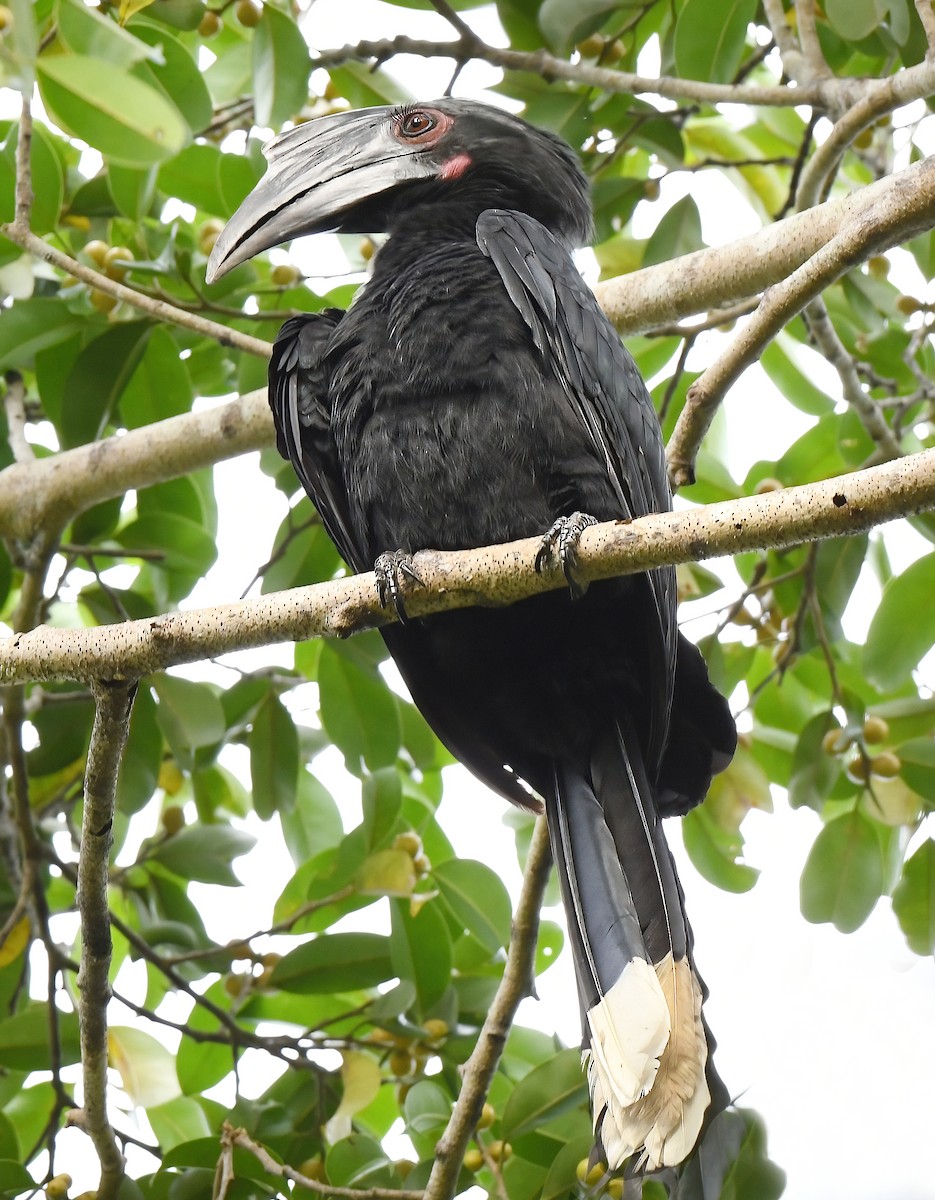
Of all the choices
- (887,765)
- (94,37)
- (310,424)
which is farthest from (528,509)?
(94,37)

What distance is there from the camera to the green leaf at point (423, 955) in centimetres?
259

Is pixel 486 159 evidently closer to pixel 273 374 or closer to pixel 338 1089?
pixel 273 374

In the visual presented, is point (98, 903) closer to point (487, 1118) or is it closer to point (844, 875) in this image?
point (487, 1118)

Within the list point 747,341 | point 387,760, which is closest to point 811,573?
point 747,341

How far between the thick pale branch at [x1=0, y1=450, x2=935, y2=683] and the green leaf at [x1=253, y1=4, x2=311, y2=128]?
1.15 meters

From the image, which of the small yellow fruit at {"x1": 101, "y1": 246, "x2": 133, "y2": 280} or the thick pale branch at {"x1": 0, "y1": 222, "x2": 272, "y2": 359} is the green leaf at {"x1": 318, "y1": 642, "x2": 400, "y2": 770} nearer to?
the thick pale branch at {"x1": 0, "y1": 222, "x2": 272, "y2": 359}

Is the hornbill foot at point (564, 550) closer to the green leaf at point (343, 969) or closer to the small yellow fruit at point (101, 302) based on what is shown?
the green leaf at point (343, 969)

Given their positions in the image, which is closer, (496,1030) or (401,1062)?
(496,1030)

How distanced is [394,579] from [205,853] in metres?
1.12

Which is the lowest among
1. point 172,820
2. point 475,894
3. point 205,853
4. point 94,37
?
point 475,894

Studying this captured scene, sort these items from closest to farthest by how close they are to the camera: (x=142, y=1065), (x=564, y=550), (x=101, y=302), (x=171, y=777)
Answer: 1. (x=564, y=550)
2. (x=142, y=1065)
3. (x=101, y=302)
4. (x=171, y=777)

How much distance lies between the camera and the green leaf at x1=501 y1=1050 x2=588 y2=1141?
235cm

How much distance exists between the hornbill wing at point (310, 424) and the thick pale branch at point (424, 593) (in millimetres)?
541

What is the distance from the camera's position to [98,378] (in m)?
2.90
